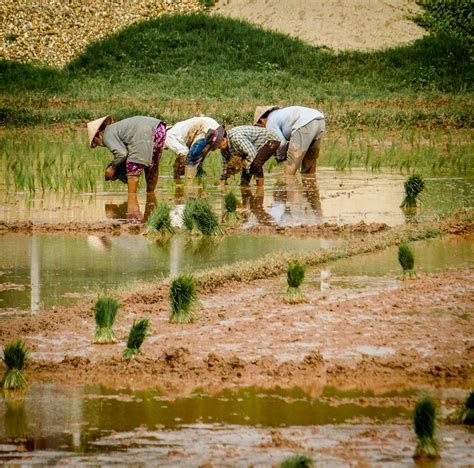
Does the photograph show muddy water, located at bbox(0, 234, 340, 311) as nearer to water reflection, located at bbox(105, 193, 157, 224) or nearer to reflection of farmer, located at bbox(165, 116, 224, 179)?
water reflection, located at bbox(105, 193, 157, 224)

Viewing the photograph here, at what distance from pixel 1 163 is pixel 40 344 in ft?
34.5

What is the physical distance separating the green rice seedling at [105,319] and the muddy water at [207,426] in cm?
82

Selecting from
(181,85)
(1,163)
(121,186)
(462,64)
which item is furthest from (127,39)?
(121,186)

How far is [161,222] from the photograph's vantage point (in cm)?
1060

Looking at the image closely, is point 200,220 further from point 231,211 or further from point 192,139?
point 192,139

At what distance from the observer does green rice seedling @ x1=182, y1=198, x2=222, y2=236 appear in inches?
416

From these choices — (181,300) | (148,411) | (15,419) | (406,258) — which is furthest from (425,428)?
(406,258)

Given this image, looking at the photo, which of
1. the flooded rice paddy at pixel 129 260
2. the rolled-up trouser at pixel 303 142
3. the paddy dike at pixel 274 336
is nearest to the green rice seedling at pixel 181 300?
the paddy dike at pixel 274 336

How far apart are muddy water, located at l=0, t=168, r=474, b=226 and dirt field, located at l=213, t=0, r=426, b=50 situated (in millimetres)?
17064

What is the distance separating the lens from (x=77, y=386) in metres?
5.74

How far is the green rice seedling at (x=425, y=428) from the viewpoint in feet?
15.0

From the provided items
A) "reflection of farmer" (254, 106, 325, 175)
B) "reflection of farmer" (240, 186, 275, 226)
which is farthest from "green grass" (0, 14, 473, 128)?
→ "reflection of farmer" (240, 186, 275, 226)

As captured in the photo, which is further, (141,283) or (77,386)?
(141,283)

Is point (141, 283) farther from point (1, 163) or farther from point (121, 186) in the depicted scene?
point (1, 163)
